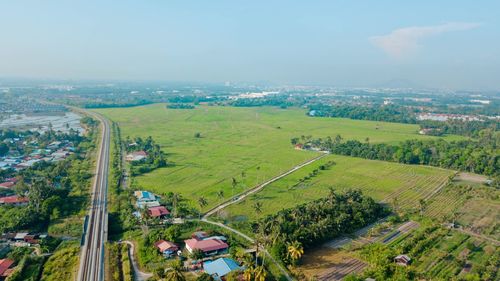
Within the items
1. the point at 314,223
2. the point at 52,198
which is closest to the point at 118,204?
the point at 52,198

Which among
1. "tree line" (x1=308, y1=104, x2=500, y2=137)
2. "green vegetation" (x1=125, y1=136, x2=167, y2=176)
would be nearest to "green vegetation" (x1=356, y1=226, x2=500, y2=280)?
"green vegetation" (x1=125, y1=136, x2=167, y2=176)

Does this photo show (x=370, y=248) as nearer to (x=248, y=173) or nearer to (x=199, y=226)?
(x=199, y=226)

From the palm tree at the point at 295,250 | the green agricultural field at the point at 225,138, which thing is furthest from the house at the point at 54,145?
the palm tree at the point at 295,250

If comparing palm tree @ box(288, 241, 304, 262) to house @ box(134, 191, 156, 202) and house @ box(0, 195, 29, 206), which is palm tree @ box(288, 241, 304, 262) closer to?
house @ box(134, 191, 156, 202)

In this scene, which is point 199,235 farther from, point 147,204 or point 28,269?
point 28,269

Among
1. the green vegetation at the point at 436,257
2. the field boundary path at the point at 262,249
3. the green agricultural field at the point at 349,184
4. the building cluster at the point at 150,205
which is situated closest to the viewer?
the green vegetation at the point at 436,257

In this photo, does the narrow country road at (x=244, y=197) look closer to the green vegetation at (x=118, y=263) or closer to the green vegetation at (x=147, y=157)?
the green vegetation at (x=118, y=263)

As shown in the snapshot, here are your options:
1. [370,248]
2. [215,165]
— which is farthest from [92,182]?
[370,248]
